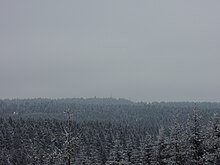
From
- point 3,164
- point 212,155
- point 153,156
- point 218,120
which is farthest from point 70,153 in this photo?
point 3,164

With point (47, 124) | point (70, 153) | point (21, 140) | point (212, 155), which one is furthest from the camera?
point (47, 124)

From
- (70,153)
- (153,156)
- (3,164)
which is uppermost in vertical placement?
(70,153)

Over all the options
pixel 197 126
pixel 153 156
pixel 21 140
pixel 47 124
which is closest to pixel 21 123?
pixel 47 124

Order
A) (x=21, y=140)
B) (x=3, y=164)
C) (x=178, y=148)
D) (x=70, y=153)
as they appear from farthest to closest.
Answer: (x=21, y=140) < (x=3, y=164) < (x=178, y=148) < (x=70, y=153)

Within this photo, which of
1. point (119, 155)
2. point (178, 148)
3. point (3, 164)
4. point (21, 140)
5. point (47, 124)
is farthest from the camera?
point (47, 124)

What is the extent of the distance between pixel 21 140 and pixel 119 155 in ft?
286

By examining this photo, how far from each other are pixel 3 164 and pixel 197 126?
7038 cm

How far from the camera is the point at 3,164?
87000 millimetres

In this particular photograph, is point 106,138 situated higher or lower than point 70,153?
lower

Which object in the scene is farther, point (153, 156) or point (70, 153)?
point (153, 156)

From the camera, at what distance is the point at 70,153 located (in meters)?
18.2

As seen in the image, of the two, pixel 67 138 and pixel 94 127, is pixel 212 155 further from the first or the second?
pixel 94 127

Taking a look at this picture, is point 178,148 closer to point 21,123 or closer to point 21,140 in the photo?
point 21,140

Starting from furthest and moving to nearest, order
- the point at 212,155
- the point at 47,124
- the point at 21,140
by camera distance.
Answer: the point at 47,124, the point at 21,140, the point at 212,155
